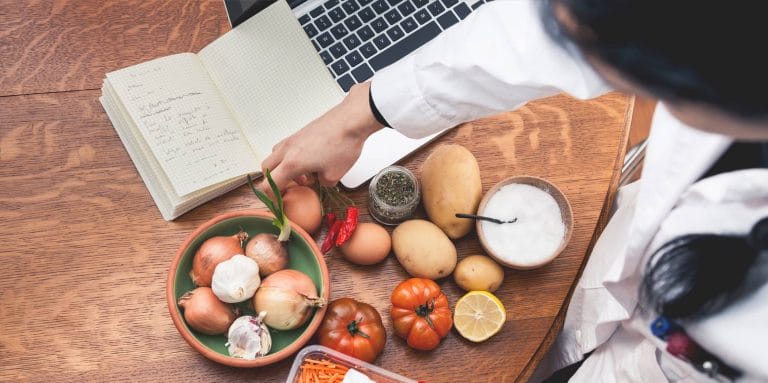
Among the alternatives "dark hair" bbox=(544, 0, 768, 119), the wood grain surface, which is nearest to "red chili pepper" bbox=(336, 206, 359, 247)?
the wood grain surface

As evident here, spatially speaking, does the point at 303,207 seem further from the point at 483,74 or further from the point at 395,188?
the point at 483,74

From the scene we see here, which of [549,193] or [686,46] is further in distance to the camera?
[549,193]

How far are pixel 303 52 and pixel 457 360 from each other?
48 cm

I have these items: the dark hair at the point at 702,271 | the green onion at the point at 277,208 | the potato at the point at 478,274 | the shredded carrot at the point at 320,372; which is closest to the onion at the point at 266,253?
the green onion at the point at 277,208

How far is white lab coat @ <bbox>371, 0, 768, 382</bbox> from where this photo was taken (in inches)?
27.0

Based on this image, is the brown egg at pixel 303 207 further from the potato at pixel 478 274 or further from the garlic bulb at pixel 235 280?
the potato at pixel 478 274

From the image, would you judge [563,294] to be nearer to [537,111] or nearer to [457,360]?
[457,360]

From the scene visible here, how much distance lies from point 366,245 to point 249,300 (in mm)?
165

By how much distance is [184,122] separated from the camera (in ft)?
3.07

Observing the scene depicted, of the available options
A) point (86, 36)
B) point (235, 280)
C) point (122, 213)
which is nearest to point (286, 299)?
point (235, 280)

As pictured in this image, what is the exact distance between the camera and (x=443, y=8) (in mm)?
1035

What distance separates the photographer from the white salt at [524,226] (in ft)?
3.00

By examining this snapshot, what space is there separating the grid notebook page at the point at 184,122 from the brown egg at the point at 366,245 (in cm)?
17

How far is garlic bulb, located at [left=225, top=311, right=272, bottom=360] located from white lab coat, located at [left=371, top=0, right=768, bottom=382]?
297 millimetres
